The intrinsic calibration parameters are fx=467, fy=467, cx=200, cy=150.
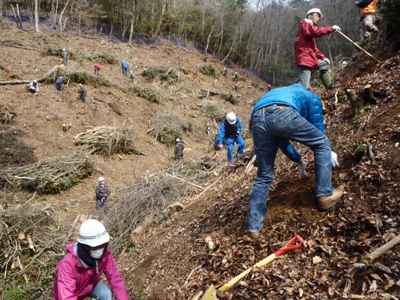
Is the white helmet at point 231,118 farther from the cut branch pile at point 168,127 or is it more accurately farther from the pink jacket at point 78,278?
the cut branch pile at point 168,127

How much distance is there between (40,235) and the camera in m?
9.01

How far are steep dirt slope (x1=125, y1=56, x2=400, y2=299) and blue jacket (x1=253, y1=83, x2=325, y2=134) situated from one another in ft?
2.56

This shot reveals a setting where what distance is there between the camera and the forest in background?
4401 cm

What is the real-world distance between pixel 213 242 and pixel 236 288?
990mm

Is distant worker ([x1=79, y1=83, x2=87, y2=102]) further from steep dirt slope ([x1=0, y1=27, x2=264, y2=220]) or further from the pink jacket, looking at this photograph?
the pink jacket

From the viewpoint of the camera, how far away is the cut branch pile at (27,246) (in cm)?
825

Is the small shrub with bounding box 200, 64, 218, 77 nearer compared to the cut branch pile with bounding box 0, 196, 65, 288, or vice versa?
the cut branch pile with bounding box 0, 196, 65, 288

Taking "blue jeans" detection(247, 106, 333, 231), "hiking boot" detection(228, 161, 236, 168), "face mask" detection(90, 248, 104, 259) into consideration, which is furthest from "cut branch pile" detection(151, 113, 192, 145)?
"face mask" detection(90, 248, 104, 259)

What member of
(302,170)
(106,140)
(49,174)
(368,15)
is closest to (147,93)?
(106,140)

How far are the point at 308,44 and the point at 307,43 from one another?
27mm

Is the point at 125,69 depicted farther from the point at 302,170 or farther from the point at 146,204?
the point at 302,170

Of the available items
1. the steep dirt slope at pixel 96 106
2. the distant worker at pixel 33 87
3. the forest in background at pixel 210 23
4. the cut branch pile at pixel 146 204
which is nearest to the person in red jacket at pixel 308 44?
the cut branch pile at pixel 146 204

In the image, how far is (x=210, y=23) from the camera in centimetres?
5500

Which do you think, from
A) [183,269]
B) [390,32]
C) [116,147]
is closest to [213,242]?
[183,269]
